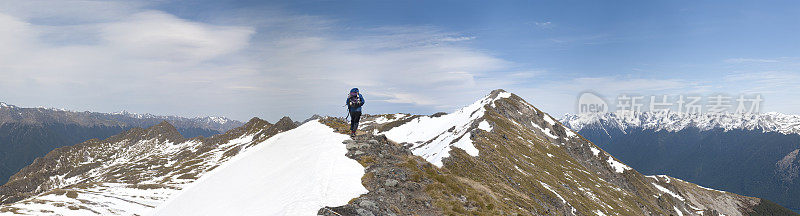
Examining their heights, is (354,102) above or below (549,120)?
above

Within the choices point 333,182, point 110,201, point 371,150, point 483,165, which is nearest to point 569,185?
point 483,165

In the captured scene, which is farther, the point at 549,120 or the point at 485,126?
the point at 549,120

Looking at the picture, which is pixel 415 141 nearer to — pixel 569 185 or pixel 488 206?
pixel 569 185

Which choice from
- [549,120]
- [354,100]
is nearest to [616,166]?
[549,120]

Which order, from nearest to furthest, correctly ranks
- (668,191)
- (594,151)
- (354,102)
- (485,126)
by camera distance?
(354,102), (485,126), (594,151), (668,191)

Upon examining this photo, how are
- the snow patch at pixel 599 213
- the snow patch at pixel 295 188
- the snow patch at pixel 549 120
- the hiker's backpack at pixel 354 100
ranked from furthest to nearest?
1. the snow patch at pixel 549 120
2. the snow patch at pixel 599 213
3. the hiker's backpack at pixel 354 100
4. the snow patch at pixel 295 188

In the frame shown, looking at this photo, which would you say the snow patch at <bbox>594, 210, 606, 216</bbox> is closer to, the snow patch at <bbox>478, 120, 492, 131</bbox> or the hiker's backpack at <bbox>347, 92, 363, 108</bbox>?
the snow patch at <bbox>478, 120, 492, 131</bbox>

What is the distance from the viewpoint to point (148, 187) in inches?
3880

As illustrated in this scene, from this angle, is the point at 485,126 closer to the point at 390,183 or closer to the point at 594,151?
the point at 594,151

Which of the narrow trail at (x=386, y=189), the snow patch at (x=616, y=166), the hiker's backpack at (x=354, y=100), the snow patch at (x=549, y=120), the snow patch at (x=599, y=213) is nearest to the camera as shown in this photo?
the narrow trail at (x=386, y=189)

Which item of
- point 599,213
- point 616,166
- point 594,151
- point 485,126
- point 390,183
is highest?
point 390,183

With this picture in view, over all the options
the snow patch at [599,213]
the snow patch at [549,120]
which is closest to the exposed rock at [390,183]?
the snow patch at [599,213]

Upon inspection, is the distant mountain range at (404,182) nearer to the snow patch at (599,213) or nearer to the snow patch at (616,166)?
the snow patch at (616,166)

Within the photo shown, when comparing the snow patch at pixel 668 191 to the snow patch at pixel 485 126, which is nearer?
the snow patch at pixel 485 126
